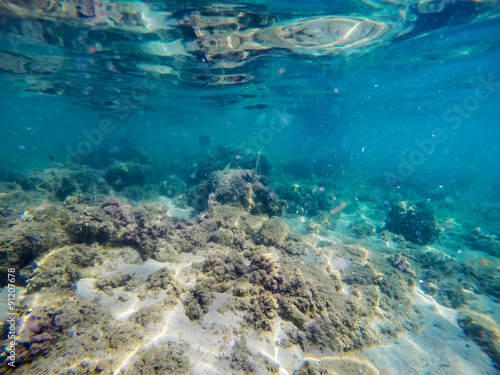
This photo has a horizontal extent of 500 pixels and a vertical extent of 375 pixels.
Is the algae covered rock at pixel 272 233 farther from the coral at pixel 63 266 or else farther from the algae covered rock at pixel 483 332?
the algae covered rock at pixel 483 332

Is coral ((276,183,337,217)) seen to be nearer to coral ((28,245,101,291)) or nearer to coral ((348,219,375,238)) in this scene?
coral ((348,219,375,238))

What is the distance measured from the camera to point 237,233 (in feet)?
20.9

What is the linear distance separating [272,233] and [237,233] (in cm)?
97

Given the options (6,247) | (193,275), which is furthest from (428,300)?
(6,247)

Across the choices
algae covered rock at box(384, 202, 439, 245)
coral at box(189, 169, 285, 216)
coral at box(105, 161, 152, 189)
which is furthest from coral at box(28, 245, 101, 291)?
algae covered rock at box(384, 202, 439, 245)

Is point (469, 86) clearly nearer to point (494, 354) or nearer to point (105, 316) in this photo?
point (494, 354)

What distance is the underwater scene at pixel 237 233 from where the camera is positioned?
3396mm


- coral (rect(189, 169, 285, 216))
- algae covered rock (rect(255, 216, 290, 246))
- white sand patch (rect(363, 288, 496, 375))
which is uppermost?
coral (rect(189, 169, 285, 216))

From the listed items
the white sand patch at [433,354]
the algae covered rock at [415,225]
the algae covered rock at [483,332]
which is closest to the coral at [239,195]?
the white sand patch at [433,354]

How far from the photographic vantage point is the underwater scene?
340cm

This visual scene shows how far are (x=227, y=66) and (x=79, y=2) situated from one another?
8.25 metres

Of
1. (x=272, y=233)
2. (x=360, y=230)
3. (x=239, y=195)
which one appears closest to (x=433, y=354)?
(x=272, y=233)

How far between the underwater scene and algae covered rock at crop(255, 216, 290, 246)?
0.19 ft

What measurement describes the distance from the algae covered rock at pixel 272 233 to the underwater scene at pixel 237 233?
6 cm
